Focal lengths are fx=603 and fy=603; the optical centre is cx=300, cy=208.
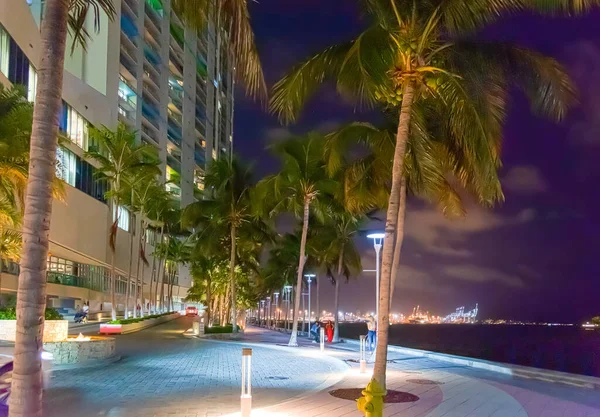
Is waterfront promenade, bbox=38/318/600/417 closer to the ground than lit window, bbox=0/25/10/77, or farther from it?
closer to the ground

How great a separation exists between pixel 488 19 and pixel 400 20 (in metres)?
1.68

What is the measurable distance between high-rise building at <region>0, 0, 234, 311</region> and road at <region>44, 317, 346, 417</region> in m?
6.01

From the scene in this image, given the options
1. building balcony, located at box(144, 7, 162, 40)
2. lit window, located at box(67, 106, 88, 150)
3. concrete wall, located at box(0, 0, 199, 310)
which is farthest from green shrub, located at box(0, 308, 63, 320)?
building balcony, located at box(144, 7, 162, 40)

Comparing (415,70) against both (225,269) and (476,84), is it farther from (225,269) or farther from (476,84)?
(225,269)

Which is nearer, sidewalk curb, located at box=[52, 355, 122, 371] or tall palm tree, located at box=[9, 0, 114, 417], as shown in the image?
tall palm tree, located at box=[9, 0, 114, 417]

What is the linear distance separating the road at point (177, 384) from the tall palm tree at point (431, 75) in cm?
348

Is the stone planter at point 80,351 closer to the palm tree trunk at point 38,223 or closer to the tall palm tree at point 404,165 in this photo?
the tall palm tree at point 404,165

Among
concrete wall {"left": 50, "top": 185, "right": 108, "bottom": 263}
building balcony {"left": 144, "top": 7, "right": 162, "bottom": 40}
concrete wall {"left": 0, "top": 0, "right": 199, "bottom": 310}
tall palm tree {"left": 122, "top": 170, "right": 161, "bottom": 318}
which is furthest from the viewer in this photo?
building balcony {"left": 144, "top": 7, "right": 162, "bottom": 40}

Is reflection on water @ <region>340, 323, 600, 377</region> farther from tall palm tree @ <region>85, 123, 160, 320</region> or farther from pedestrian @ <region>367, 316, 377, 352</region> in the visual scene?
tall palm tree @ <region>85, 123, 160, 320</region>

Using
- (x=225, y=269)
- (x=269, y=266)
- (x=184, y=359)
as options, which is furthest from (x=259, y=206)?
(x=269, y=266)

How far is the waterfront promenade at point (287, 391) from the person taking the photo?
1063 cm

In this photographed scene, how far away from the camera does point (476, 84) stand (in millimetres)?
11867

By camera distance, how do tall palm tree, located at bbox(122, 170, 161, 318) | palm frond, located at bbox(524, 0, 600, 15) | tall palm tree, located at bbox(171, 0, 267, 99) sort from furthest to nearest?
1. tall palm tree, located at bbox(122, 170, 161, 318)
2. palm frond, located at bbox(524, 0, 600, 15)
3. tall palm tree, located at bbox(171, 0, 267, 99)

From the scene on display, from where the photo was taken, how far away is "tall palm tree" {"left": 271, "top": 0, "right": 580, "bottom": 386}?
439 inches
